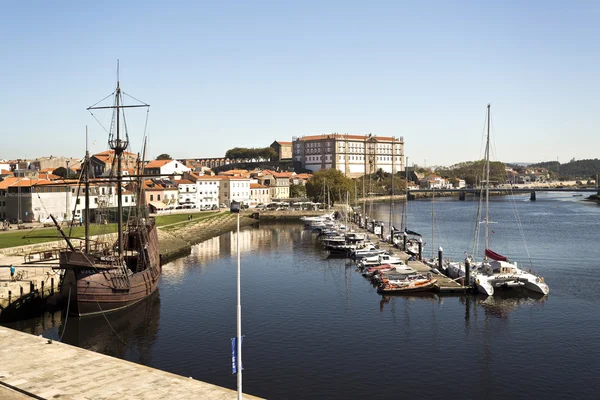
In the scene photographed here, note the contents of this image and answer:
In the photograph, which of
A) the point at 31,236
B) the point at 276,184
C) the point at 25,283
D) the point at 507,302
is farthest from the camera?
Answer: the point at 276,184

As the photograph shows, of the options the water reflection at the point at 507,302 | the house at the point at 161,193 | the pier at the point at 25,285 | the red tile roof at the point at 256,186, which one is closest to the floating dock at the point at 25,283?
the pier at the point at 25,285

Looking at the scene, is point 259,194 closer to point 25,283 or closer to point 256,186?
point 256,186

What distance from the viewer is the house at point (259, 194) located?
522ft

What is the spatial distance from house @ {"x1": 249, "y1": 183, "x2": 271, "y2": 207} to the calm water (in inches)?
3803

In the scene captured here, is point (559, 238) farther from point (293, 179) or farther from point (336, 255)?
point (293, 179)

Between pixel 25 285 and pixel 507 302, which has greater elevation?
pixel 25 285

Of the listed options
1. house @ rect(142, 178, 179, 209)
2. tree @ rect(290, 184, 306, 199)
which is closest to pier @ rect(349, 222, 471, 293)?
house @ rect(142, 178, 179, 209)

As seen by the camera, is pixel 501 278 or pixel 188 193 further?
pixel 188 193

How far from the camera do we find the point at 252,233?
105m

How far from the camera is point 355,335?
1459 inches

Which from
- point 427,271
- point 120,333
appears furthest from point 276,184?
point 120,333

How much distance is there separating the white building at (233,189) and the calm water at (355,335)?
87.6 metres

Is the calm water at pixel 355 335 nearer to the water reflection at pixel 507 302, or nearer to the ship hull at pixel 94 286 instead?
the water reflection at pixel 507 302

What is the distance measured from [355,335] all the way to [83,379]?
18112 mm
